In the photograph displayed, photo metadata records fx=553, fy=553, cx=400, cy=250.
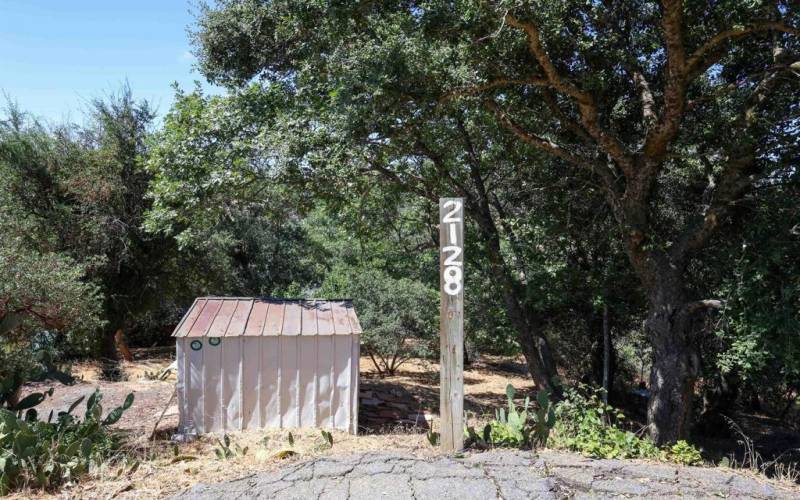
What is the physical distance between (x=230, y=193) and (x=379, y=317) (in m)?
5.81

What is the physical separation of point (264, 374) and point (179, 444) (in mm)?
1271

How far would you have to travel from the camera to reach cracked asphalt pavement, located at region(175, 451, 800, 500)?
147 inches

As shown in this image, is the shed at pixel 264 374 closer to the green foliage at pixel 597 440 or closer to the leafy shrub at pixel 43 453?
the leafy shrub at pixel 43 453

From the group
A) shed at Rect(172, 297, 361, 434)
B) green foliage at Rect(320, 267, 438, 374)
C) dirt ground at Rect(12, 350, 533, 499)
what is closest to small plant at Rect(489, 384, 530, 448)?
dirt ground at Rect(12, 350, 533, 499)

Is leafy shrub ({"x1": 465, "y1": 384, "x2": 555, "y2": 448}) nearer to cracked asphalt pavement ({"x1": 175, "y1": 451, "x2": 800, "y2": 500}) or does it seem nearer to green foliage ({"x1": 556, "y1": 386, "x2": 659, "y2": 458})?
green foliage ({"x1": 556, "y1": 386, "x2": 659, "y2": 458})

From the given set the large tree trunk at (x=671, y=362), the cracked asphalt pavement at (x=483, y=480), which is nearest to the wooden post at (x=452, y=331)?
the cracked asphalt pavement at (x=483, y=480)

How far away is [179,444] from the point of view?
6.47m

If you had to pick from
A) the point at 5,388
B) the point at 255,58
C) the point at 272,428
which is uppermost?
the point at 255,58

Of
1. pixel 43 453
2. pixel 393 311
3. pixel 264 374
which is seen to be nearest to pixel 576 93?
pixel 264 374

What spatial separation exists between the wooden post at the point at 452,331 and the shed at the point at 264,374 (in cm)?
291

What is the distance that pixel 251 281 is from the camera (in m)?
18.6

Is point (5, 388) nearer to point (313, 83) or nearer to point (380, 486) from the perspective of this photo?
point (380, 486)

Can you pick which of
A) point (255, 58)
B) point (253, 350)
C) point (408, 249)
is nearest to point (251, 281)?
point (408, 249)

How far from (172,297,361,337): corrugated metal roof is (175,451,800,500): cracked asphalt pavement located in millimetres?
3093
